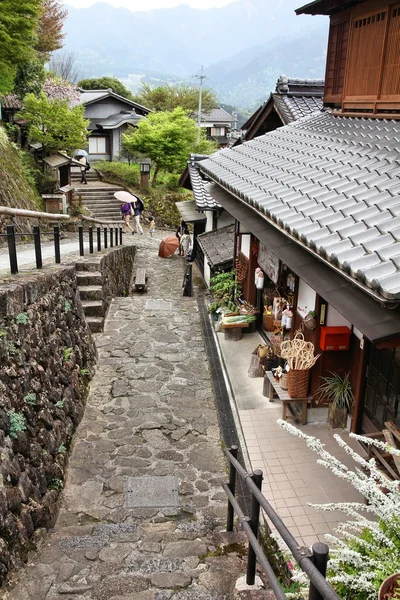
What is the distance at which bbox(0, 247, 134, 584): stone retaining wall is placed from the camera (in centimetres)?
536

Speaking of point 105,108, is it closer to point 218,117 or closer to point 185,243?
point 218,117

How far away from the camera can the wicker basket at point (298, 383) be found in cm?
835

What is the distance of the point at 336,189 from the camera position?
6.78 metres

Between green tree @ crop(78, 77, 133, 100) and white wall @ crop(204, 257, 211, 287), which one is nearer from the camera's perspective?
white wall @ crop(204, 257, 211, 287)

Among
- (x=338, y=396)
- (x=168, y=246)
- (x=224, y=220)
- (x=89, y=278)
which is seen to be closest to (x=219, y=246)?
(x=224, y=220)

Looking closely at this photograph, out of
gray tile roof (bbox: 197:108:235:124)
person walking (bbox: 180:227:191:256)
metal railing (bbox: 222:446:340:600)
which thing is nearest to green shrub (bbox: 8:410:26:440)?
metal railing (bbox: 222:446:340:600)

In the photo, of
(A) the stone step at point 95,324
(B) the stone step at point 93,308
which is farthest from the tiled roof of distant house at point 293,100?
(A) the stone step at point 95,324

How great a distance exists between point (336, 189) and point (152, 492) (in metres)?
4.89

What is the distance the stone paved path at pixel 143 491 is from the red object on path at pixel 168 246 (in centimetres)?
1318

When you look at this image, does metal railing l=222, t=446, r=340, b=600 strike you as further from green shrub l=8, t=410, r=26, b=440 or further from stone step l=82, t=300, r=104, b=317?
stone step l=82, t=300, r=104, b=317

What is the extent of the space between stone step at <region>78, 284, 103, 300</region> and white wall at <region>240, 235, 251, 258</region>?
3996 mm

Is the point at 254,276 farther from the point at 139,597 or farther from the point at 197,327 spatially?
the point at 139,597

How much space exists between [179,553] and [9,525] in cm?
184

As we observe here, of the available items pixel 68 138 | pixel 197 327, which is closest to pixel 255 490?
pixel 197 327
